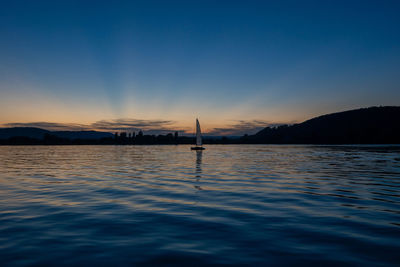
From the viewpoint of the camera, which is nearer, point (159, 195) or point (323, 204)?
point (323, 204)

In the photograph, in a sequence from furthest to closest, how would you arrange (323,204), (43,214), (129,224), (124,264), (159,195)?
(159,195) → (323,204) → (43,214) → (129,224) → (124,264)

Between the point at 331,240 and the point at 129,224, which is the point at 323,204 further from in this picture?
the point at 129,224

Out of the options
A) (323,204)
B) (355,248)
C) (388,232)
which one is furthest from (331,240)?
(323,204)

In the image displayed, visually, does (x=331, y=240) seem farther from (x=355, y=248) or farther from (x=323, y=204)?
(x=323, y=204)

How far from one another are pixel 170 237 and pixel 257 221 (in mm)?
4207

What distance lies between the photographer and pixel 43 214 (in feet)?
43.0

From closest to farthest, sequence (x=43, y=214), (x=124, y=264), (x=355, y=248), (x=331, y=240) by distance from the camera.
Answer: (x=124, y=264)
(x=355, y=248)
(x=331, y=240)
(x=43, y=214)

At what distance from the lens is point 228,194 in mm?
18797

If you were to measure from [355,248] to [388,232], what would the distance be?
8.70 ft

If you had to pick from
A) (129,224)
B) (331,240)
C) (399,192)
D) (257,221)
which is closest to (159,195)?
(129,224)

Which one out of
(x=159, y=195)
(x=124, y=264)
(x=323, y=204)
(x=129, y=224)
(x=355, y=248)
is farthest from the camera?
(x=159, y=195)

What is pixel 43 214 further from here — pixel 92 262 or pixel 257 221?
pixel 257 221

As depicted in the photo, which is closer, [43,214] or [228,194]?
[43,214]

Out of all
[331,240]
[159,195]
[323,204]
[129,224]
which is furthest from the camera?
[159,195]
